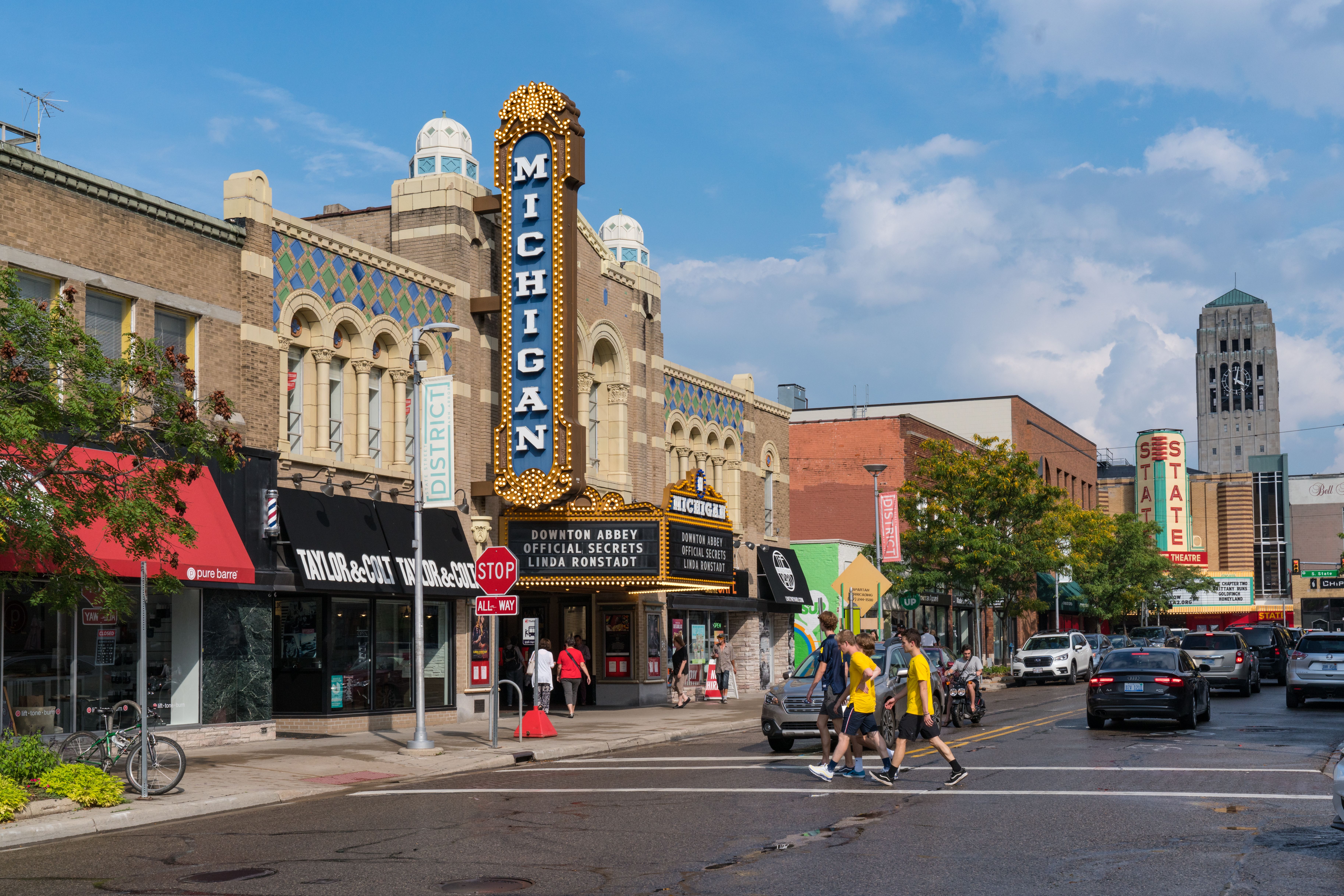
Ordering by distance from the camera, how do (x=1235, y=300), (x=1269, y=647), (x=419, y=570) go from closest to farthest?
1. (x=419, y=570)
2. (x=1269, y=647)
3. (x=1235, y=300)

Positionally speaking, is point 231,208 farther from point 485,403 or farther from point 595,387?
point 595,387

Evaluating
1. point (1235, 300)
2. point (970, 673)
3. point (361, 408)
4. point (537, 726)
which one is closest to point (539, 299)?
point (361, 408)

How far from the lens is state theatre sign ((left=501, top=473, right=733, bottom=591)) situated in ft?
96.6

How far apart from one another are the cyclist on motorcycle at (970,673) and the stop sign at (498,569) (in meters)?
9.12

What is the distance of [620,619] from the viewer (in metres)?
34.3

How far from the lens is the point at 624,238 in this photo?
133 feet

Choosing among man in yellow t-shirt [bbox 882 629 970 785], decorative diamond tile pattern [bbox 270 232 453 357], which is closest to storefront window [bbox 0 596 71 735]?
decorative diamond tile pattern [bbox 270 232 453 357]

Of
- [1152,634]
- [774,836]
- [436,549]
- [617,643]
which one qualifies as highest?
[436,549]

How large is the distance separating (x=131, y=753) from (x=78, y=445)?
4.68 meters

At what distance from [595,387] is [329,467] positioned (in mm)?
10618

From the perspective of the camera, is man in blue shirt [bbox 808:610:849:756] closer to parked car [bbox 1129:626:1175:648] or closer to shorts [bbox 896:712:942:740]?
shorts [bbox 896:712:942:740]

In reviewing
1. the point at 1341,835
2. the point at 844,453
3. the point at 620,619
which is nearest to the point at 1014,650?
the point at 844,453

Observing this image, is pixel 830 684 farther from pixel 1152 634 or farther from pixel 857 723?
pixel 1152 634

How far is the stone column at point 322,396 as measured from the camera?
2484cm
